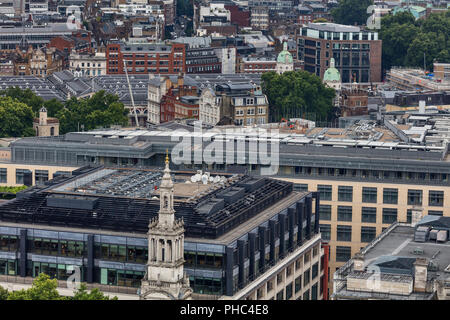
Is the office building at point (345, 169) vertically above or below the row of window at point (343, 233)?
above

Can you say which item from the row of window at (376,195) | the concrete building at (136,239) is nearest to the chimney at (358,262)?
the concrete building at (136,239)

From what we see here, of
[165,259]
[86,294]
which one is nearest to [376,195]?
[86,294]

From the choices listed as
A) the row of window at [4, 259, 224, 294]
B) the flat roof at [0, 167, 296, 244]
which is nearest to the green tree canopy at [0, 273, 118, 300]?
the row of window at [4, 259, 224, 294]

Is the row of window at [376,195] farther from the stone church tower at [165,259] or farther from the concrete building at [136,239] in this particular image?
the stone church tower at [165,259]

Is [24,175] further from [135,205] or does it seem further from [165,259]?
[165,259]

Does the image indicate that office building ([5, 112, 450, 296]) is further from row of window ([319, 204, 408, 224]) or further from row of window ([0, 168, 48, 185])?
row of window ([0, 168, 48, 185])

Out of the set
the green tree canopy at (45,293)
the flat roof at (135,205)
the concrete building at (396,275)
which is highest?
the flat roof at (135,205)
